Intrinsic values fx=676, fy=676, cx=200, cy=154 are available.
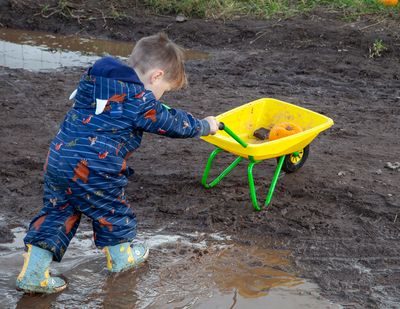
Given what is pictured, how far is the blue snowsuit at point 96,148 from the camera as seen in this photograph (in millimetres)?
3639

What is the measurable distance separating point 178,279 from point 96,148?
1.02 m

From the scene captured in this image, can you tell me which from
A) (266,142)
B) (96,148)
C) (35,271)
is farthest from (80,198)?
(266,142)

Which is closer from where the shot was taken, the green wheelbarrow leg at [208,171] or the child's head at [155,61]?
the child's head at [155,61]

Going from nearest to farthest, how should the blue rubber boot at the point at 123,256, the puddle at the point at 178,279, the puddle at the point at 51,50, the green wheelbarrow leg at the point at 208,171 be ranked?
the puddle at the point at 178,279 → the blue rubber boot at the point at 123,256 → the green wheelbarrow leg at the point at 208,171 → the puddle at the point at 51,50

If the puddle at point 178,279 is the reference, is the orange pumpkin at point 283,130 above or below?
above

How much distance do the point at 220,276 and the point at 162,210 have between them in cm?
91

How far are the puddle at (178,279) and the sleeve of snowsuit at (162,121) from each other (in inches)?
35.2

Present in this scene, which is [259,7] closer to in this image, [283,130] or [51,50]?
[51,50]

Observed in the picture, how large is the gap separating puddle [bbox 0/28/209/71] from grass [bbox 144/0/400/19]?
1201 millimetres

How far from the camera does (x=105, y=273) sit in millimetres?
4152

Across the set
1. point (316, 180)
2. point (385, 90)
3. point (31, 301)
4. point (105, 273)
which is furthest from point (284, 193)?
point (385, 90)

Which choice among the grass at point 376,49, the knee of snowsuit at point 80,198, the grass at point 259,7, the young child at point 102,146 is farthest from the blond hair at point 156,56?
the grass at point 259,7

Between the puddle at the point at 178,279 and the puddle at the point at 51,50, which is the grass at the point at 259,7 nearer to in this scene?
the puddle at the point at 51,50

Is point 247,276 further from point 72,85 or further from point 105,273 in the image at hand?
point 72,85
